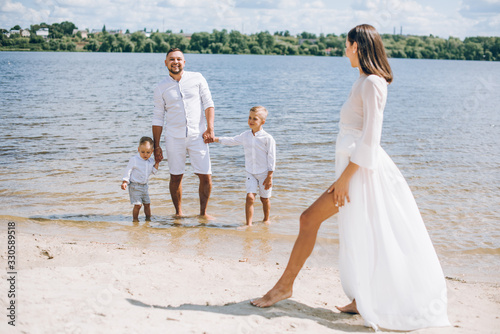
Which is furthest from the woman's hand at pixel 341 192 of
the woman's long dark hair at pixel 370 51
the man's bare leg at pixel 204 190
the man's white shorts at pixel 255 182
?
the man's bare leg at pixel 204 190

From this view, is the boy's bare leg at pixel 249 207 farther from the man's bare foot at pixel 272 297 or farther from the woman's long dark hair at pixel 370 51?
the woman's long dark hair at pixel 370 51

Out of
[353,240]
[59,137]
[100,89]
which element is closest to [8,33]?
[100,89]

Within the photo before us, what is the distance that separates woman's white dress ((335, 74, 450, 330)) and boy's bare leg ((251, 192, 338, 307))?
6.1 inches

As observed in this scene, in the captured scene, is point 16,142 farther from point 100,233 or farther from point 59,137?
point 100,233

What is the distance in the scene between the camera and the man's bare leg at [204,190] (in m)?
8.06

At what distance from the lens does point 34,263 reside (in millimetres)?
5367

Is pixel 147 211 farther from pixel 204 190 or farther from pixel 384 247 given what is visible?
pixel 384 247

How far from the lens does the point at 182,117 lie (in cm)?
768

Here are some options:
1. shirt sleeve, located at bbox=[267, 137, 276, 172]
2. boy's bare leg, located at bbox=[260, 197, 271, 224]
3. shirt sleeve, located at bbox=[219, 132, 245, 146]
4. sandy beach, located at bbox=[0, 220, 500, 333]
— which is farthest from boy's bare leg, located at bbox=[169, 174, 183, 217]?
sandy beach, located at bbox=[0, 220, 500, 333]

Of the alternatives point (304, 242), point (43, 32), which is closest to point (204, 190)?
point (304, 242)

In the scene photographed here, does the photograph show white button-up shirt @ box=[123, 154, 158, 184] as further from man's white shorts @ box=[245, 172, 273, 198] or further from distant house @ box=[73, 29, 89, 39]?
distant house @ box=[73, 29, 89, 39]

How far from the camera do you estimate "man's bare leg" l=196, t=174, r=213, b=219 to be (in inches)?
317

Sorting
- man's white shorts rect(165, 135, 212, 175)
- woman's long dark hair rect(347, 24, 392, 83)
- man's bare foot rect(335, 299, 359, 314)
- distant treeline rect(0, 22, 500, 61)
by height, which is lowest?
man's bare foot rect(335, 299, 359, 314)

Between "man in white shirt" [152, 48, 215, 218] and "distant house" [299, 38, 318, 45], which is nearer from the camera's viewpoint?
"man in white shirt" [152, 48, 215, 218]
